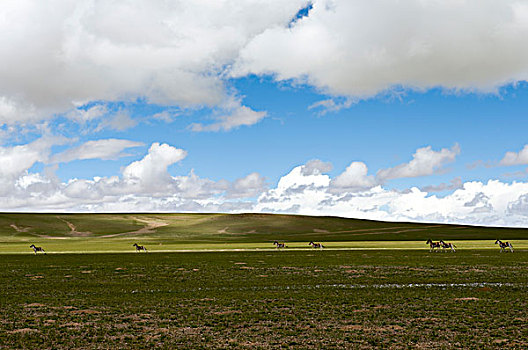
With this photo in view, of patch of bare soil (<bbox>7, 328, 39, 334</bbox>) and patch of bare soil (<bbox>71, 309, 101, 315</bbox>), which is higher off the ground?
patch of bare soil (<bbox>7, 328, 39, 334</bbox>)

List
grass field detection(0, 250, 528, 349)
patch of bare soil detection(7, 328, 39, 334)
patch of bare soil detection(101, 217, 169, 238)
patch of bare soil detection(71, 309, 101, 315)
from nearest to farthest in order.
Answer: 1. grass field detection(0, 250, 528, 349)
2. patch of bare soil detection(7, 328, 39, 334)
3. patch of bare soil detection(71, 309, 101, 315)
4. patch of bare soil detection(101, 217, 169, 238)

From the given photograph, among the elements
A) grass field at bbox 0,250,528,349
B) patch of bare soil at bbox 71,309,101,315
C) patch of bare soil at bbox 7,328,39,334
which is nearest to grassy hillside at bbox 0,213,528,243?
grass field at bbox 0,250,528,349

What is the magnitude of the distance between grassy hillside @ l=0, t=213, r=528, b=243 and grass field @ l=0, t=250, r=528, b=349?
345ft

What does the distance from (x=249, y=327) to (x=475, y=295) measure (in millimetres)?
13642

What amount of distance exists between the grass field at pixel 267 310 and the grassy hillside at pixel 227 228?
345 feet

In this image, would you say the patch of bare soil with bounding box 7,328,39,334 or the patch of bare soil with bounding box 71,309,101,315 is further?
the patch of bare soil with bounding box 71,309,101,315

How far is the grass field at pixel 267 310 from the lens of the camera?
52.2 feet

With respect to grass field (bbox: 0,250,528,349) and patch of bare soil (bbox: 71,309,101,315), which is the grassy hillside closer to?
grass field (bbox: 0,250,528,349)

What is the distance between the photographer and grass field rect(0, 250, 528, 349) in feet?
52.2

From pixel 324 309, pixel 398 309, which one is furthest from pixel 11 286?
pixel 398 309

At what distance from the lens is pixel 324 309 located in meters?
21.3

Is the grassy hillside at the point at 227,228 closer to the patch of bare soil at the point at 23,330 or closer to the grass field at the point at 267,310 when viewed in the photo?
the grass field at the point at 267,310

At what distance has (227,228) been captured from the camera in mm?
163625

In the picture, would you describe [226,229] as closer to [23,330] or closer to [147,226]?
[147,226]
